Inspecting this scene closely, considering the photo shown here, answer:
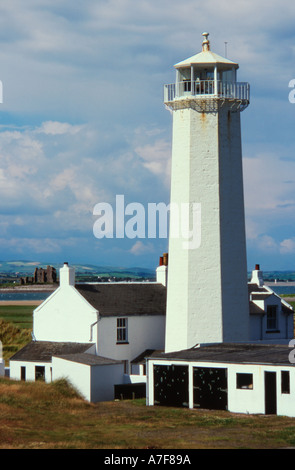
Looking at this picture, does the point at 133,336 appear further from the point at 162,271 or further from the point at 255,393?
the point at 255,393

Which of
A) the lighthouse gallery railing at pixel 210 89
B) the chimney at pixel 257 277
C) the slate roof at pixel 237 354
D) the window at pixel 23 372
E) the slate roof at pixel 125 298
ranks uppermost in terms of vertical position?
the lighthouse gallery railing at pixel 210 89

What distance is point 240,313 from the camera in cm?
4516

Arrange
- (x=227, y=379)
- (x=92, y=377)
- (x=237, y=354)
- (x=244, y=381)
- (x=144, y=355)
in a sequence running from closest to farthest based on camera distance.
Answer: (x=244, y=381)
(x=227, y=379)
(x=237, y=354)
(x=92, y=377)
(x=144, y=355)

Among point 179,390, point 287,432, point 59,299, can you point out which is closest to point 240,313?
point 179,390

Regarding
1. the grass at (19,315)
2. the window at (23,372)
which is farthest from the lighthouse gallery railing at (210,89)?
the grass at (19,315)

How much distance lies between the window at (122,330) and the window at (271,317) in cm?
811

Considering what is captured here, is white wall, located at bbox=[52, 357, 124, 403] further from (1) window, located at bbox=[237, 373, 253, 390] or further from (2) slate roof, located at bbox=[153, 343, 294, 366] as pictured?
(1) window, located at bbox=[237, 373, 253, 390]

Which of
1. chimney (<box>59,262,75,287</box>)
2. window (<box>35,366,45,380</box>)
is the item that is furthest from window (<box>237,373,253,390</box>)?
chimney (<box>59,262,75,287</box>)

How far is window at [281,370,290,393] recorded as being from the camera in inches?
1411

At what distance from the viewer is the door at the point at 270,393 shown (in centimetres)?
3662

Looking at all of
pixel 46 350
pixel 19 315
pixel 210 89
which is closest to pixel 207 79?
pixel 210 89

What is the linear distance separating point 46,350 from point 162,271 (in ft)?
30.8

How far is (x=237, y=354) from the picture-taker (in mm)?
39531

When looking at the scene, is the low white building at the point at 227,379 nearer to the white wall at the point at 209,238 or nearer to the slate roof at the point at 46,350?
the white wall at the point at 209,238
